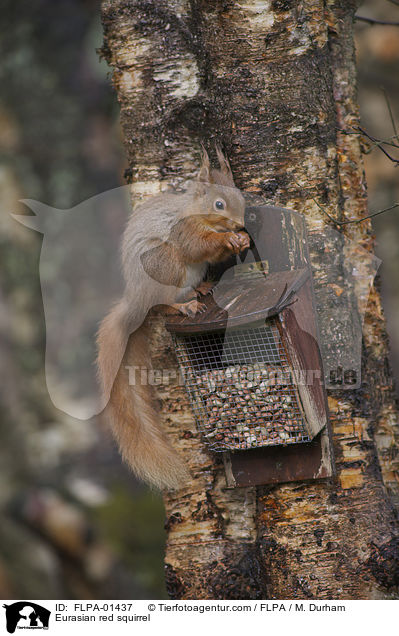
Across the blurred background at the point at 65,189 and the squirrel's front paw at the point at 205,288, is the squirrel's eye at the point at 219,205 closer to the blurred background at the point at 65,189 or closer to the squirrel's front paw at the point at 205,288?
the squirrel's front paw at the point at 205,288

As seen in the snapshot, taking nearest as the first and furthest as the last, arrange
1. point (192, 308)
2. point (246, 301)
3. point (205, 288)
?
point (246, 301) < point (192, 308) < point (205, 288)

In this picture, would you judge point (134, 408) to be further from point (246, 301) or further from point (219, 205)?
point (219, 205)

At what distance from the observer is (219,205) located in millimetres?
2199

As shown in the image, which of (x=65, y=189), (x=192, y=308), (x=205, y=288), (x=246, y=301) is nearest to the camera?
(x=246, y=301)

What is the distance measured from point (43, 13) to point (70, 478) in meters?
3.16

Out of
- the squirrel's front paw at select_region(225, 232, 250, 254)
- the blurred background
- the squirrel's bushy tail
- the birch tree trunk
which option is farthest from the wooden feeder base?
the blurred background

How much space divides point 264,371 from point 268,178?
644mm

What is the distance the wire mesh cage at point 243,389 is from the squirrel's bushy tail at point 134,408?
0.25 metres

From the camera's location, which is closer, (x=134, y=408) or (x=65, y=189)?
(x=134, y=408)

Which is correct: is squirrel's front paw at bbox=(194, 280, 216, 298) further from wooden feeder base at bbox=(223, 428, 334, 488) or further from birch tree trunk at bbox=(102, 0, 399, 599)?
wooden feeder base at bbox=(223, 428, 334, 488)

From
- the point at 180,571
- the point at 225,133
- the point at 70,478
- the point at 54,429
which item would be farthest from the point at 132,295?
the point at 54,429
